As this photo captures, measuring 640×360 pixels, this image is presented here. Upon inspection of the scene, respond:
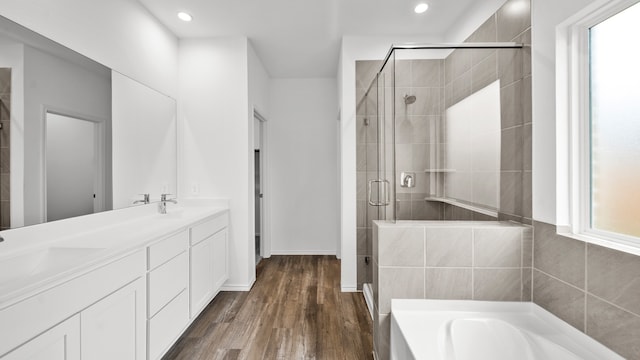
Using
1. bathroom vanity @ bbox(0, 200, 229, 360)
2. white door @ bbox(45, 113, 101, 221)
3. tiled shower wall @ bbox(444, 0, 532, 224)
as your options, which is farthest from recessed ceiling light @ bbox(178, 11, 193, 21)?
tiled shower wall @ bbox(444, 0, 532, 224)

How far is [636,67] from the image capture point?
1186mm

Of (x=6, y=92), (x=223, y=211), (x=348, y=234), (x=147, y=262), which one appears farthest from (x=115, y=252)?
(x=348, y=234)

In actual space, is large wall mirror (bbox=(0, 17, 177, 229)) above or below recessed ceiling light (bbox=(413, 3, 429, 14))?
below

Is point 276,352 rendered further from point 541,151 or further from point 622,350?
point 541,151

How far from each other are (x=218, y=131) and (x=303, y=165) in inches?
62.2

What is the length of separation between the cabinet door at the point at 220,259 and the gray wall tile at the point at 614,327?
2641 millimetres

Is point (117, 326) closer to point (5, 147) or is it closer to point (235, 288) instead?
point (5, 147)

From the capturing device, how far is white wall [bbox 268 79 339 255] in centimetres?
428

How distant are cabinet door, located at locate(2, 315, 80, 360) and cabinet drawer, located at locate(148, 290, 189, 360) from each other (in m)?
0.56

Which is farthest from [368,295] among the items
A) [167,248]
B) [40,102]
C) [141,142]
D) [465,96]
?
[40,102]

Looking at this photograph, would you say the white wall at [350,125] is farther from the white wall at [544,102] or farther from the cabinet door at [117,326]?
the cabinet door at [117,326]

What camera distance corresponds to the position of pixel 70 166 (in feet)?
5.90

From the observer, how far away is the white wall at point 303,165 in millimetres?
4281

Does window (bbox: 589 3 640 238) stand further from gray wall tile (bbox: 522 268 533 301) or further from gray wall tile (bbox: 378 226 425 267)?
gray wall tile (bbox: 378 226 425 267)
